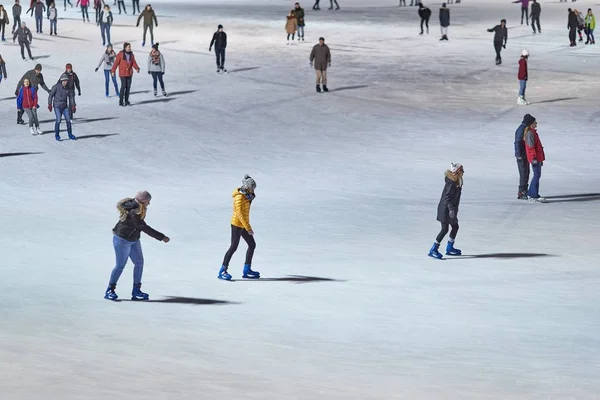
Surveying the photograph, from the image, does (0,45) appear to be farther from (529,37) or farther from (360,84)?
(529,37)

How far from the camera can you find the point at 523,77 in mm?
29203

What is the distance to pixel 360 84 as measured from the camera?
108ft

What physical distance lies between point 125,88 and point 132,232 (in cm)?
1713

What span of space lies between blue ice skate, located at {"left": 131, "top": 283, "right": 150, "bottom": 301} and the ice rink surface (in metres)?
0.11

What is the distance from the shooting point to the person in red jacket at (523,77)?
95.2 ft

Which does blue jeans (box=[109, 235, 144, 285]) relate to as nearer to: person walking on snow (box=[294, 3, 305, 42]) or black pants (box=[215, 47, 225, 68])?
black pants (box=[215, 47, 225, 68])

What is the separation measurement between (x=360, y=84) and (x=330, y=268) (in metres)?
18.6

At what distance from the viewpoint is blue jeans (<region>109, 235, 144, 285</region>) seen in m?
12.7

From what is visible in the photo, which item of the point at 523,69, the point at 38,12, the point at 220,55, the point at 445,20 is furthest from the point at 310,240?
the point at 38,12

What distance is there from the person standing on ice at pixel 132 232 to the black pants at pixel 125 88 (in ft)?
55.0

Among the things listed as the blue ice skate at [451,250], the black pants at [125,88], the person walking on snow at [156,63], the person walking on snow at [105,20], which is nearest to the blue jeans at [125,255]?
the blue ice skate at [451,250]

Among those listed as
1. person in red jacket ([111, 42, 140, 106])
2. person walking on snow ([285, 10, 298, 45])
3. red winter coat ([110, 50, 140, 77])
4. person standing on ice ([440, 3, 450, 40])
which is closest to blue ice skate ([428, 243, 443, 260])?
person in red jacket ([111, 42, 140, 106])

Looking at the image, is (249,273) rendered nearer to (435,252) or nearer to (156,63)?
(435,252)

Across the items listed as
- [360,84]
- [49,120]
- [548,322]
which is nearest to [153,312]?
[548,322]
